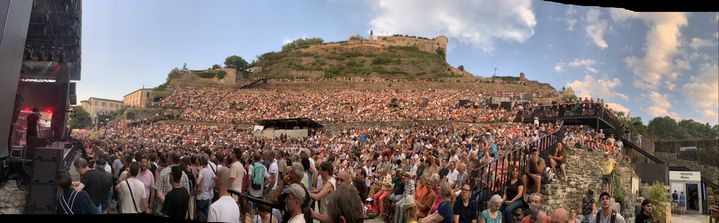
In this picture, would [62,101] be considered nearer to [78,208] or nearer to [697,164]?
[78,208]

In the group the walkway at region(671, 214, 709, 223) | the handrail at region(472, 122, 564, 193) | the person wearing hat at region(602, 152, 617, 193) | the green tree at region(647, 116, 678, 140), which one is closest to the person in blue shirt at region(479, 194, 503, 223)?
the handrail at region(472, 122, 564, 193)

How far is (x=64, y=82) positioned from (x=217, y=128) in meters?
2.38

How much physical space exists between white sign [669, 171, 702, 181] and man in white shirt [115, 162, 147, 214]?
7.80 meters

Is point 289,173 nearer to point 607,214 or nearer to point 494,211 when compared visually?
point 494,211

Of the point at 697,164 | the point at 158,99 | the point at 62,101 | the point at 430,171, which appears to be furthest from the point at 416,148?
the point at 62,101

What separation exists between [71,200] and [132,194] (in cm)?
41

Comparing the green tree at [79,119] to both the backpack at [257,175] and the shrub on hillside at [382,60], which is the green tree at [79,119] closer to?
the backpack at [257,175]

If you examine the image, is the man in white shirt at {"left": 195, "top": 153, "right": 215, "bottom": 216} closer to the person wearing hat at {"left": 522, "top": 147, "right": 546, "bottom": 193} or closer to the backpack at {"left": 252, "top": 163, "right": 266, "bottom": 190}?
the backpack at {"left": 252, "top": 163, "right": 266, "bottom": 190}

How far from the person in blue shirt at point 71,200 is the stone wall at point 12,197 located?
8.3 inches

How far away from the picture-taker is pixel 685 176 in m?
7.99

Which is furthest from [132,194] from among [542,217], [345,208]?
[542,217]

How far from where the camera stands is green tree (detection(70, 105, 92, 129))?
3.87 m

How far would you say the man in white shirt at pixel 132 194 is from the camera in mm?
3383

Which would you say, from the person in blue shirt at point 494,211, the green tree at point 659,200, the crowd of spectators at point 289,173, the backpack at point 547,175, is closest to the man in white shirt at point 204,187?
the crowd of spectators at point 289,173
